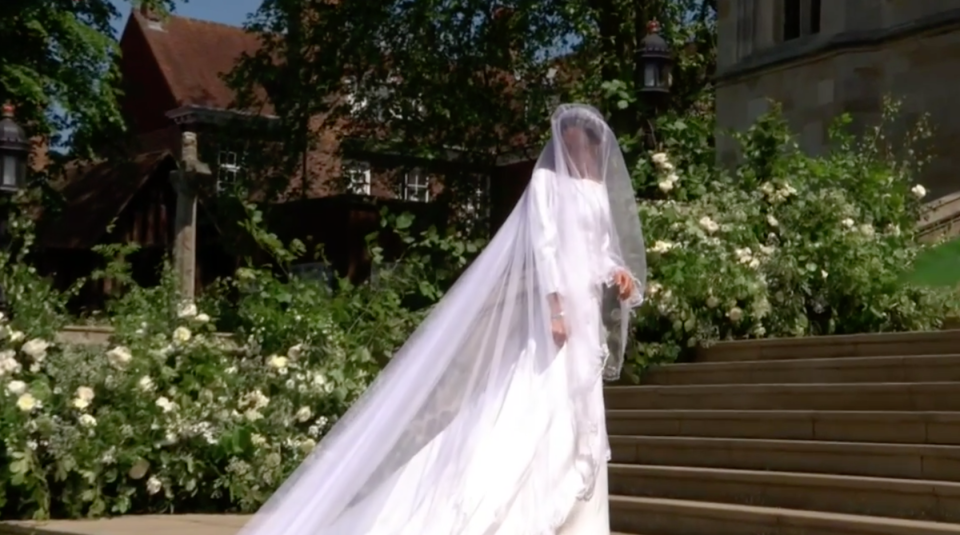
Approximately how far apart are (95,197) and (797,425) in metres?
35.0

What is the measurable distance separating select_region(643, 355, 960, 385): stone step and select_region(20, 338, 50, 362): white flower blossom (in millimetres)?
4373

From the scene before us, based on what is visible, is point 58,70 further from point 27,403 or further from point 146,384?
point 27,403

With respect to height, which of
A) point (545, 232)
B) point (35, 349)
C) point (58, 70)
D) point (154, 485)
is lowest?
point (154, 485)

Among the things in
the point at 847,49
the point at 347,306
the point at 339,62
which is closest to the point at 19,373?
the point at 347,306

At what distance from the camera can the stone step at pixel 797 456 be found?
7.23 m

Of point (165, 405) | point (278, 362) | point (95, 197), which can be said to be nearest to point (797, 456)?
point (278, 362)

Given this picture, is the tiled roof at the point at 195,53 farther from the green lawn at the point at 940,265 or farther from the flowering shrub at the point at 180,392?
the green lawn at the point at 940,265

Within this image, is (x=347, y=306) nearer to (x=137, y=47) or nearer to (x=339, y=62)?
(x=339, y=62)

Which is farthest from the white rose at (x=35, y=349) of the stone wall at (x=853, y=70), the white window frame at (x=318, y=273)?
the stone wall at (x=853, y=70)

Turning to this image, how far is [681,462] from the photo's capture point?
28.9 feet

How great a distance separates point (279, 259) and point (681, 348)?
365cm

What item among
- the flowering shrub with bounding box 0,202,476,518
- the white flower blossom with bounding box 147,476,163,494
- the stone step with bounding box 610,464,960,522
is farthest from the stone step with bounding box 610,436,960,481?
the white flower blossom with bounding box 147,476,163,494

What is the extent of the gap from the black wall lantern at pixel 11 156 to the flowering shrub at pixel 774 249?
6030 millimetres

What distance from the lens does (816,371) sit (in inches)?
368
